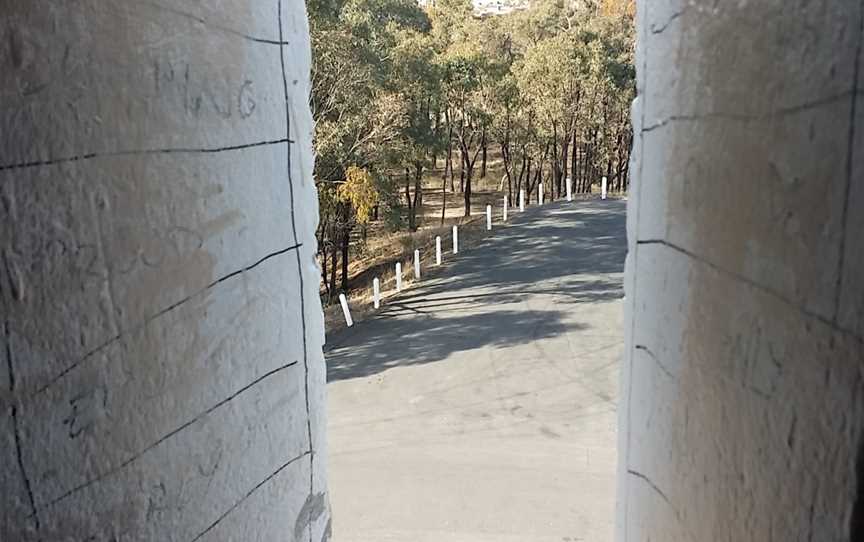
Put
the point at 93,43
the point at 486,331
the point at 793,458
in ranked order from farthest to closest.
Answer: the point at 486,331 → the point at 93,43 → the point at 793,458

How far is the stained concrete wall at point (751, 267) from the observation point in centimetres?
71

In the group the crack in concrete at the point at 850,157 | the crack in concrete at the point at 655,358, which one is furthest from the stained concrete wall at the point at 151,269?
the crack in concrete at the point at 850,157

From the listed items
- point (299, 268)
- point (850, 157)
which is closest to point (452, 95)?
point (299, 268)

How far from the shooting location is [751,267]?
895 mm

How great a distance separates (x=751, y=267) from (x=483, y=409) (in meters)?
4.88

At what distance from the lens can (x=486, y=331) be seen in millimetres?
7336

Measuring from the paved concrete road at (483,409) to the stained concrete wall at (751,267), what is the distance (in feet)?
10.2

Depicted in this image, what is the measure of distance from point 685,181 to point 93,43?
767 millimetres

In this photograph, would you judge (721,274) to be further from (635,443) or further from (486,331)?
(486,331)

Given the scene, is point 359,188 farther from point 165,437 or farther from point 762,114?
point 762,114

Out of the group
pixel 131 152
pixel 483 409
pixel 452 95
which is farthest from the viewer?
pixel 452 95

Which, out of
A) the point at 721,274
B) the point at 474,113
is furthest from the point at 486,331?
the point at 474,113

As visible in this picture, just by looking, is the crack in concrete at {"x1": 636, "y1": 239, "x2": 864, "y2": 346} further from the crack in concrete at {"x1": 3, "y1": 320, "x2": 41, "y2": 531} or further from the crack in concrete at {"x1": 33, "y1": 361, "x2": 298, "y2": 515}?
the crack in concrete at {"x1": 3, "y1": 320, "x2": 41, "y2": 531}

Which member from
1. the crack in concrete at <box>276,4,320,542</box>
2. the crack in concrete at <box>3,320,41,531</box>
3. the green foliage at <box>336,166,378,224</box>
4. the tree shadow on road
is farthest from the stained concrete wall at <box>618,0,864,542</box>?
the green foliage at <box>336,166,378,224</box>
